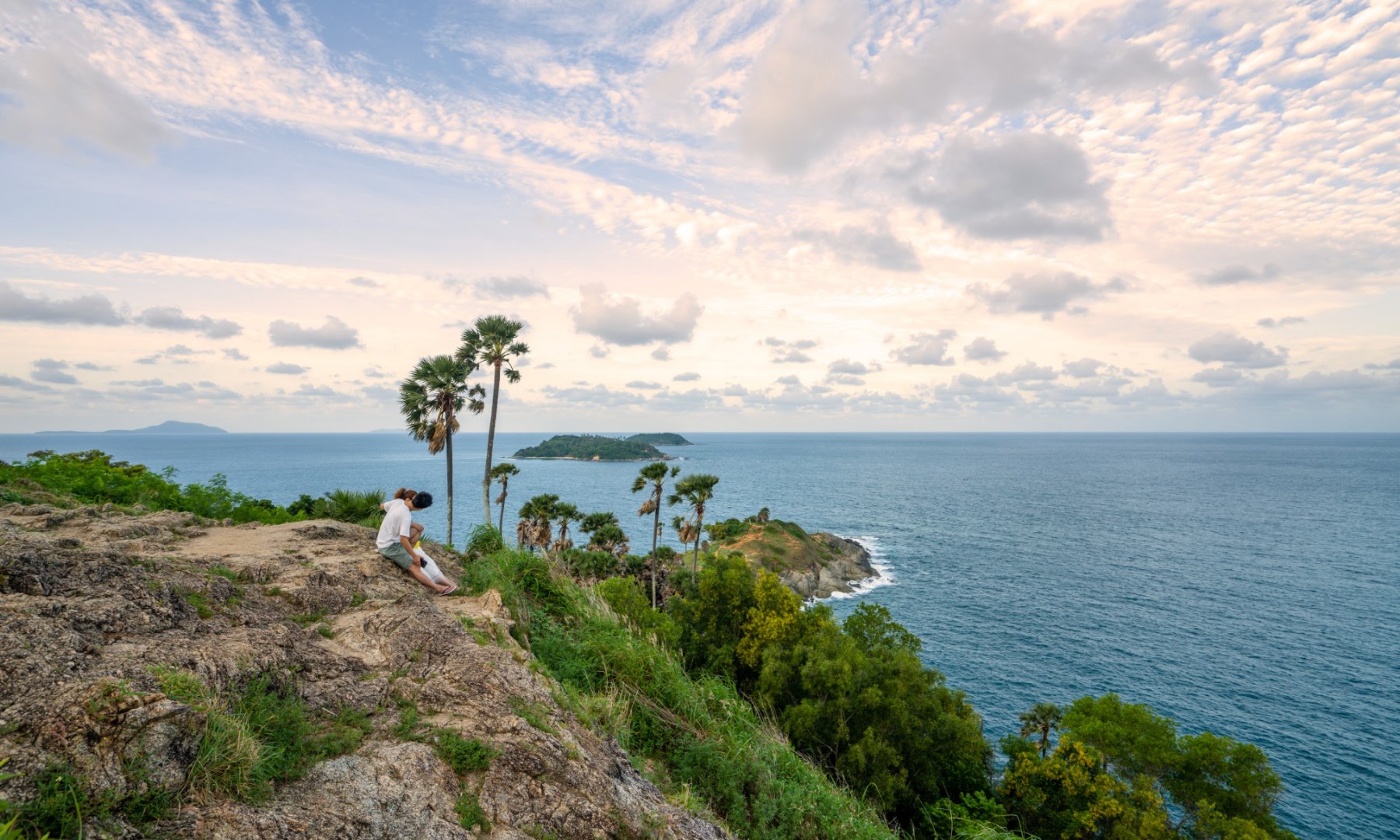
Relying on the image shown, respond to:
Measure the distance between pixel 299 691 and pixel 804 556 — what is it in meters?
70.7

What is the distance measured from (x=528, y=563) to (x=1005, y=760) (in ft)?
116

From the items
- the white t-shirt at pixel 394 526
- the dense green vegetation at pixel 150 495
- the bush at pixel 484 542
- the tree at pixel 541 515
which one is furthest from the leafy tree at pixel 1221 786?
the tree at pixel 541 515

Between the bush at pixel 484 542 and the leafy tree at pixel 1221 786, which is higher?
the bush at pixel 484 542

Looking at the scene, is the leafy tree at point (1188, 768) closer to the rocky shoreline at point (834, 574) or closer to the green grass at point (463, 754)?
the green grass at point (463, 754)

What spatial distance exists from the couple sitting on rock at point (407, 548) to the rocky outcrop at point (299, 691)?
32.5 inches

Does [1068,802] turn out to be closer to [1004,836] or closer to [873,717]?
[873,717]

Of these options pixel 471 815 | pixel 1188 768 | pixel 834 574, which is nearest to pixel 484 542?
pixel 471 815

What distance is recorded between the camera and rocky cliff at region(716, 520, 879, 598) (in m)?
66.6

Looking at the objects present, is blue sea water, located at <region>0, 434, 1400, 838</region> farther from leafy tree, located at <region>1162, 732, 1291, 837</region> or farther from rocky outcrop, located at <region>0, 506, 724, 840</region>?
rocky outcrop, located at <region>0, 506, 724, 840</region>

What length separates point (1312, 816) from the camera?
28828 millimetres

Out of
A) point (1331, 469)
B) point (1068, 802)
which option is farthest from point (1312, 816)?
point (1331, 469)

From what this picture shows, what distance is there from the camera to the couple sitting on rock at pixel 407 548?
355 inches

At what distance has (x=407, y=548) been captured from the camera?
9023 mm

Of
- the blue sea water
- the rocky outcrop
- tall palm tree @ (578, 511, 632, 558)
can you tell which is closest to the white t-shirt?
the rocky outcrop
